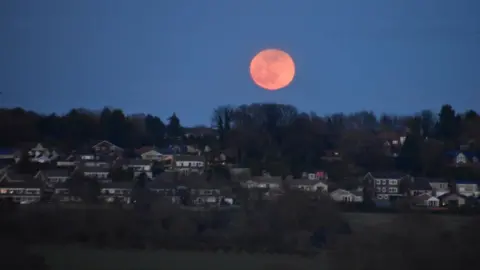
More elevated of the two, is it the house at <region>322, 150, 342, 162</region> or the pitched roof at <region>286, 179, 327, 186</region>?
the house at <region>322, 150, 342, 162</region>

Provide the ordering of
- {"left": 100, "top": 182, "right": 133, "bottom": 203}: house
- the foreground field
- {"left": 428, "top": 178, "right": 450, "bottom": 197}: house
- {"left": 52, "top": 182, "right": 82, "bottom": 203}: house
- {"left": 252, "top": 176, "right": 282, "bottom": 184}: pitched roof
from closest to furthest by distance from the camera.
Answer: the foreground field, {"left": 52, "top": 182, "right": 82, "bottom": 203}: house, {"left": 100, "top": 182, "right": 133, "bottom": 203}: house, {"left": 428, "top": 178, "right": 450, "bottom": 197}: house, {"left": 252, "top": 176, "right": 282, "bottom": 184}: pitched roof

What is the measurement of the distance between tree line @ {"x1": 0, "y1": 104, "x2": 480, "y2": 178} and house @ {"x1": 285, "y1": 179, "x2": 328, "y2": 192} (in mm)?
725

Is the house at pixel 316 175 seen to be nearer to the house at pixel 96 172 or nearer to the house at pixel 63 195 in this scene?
the house at pixel 96 172

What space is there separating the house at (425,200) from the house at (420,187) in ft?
0.44

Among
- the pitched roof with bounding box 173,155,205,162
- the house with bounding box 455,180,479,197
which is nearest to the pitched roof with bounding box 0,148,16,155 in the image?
the pitched roof with bounding box 173,155,205,162

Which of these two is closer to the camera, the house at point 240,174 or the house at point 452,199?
the house at point 452,199

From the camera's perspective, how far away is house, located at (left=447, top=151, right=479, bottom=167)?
9.62 metres

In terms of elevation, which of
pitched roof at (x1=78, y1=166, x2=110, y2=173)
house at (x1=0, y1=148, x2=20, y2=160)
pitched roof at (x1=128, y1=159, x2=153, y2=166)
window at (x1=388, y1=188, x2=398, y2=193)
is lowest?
window at (x1=388, y1=188, x2=398, y2=193)

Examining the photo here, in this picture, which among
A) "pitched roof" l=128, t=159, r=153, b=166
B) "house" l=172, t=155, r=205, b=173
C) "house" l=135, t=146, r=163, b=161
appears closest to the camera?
"pitched roof" l=128, t=159, r=153, b=166

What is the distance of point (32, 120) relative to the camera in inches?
402

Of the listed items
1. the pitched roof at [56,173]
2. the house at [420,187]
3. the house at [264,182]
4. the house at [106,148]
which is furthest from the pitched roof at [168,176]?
the house at [420,187]

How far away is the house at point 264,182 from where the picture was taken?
836cm

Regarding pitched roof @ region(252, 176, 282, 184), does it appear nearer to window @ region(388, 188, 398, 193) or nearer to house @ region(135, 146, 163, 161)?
window @ region(388, 188, 398, 193)

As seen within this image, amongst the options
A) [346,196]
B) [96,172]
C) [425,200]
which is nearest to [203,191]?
[96,172]
